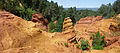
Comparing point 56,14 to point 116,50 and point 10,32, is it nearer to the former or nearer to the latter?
point 116,50

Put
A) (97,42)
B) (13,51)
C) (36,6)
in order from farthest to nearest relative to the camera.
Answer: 1. (36,6)
2. (97,42)
3. (13,51)

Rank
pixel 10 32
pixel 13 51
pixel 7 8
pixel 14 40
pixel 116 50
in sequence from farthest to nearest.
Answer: pixel 7 8 → pixel 116 50 → pixel 10 32 → pixel 14 40 → pixel 13 51

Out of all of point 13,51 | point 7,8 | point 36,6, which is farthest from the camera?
point 36,6

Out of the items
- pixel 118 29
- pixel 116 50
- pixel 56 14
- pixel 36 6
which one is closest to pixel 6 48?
pixel 116 50

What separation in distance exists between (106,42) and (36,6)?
3152cm

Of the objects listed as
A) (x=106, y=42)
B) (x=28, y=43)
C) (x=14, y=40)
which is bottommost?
(x=106, y=42)

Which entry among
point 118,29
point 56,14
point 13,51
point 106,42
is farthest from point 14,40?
point 56,14

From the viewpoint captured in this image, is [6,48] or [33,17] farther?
[33,17]

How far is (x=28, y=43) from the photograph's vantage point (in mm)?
8016

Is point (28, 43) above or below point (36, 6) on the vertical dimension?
below

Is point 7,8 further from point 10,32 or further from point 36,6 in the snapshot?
point 36,6

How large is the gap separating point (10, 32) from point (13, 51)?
2.44m

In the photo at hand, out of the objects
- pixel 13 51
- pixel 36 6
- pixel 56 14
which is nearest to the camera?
pixel 13 51

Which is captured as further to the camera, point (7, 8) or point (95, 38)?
point (7, 8)
